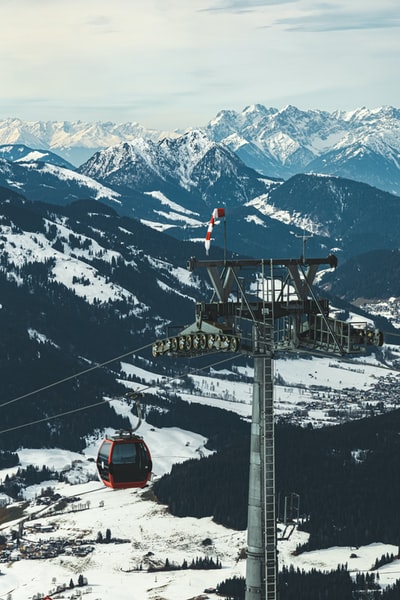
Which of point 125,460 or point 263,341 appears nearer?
point 263,341

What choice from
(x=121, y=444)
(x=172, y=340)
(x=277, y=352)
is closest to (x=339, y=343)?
(x=277, y=352)

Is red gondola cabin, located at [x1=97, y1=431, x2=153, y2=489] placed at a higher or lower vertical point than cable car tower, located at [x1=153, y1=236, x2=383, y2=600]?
lower

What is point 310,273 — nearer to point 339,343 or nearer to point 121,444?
point 339,343

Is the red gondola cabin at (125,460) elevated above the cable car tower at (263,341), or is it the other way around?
the cable car tower at (263,341)

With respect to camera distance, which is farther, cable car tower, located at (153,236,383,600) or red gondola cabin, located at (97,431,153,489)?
red gondola cabin, located at (97,431,153,489)
